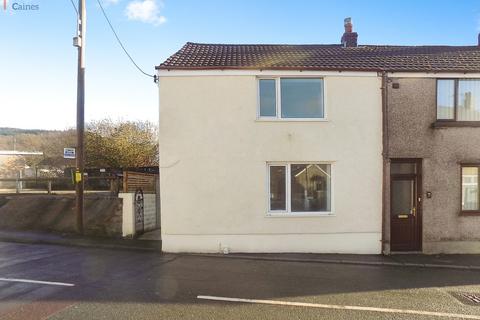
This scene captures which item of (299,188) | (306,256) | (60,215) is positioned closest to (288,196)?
(299,188)

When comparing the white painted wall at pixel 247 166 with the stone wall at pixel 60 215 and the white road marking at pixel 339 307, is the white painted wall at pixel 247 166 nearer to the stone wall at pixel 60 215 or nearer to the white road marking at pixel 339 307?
the stone wall at pixel 60 215

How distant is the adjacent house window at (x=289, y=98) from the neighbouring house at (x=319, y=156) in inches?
1.1

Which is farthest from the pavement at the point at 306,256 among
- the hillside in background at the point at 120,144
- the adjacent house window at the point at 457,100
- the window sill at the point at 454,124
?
the hillside in background at the point at 120,144

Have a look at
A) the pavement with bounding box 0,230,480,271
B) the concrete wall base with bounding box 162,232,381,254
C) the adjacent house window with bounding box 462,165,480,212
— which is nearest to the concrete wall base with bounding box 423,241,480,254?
the pavement with bounding box 0,230,480,271

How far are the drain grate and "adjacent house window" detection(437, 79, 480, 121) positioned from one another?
580 cm

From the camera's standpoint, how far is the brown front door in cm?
1192

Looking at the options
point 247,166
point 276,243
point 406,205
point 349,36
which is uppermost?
point 349,36

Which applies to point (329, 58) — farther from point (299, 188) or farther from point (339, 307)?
point (339, 307)

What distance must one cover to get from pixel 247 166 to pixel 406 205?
468cm

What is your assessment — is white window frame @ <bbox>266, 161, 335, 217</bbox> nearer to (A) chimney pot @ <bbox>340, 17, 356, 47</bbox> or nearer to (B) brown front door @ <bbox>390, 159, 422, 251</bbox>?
(B) brown front door @ <bbox>390, 159, 422, 251</bbox>

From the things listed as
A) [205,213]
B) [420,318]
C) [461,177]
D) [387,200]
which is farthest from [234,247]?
[461,177]

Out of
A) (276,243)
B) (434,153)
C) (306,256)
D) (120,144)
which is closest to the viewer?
(306,256)

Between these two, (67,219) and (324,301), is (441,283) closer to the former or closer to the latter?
(324,301)

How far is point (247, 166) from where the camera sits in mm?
11602
